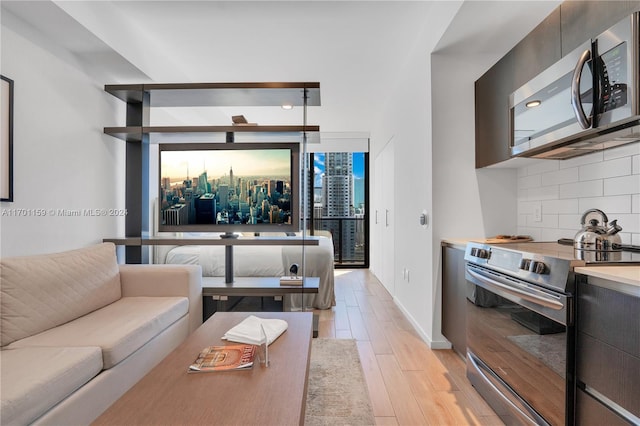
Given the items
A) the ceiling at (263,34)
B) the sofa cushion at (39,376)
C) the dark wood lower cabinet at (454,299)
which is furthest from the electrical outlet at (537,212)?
the sofa cushion at (39,376)

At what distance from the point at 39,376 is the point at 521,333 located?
212 centimetres

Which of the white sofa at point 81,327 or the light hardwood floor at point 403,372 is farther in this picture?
the light hardwood floor at point 403,372

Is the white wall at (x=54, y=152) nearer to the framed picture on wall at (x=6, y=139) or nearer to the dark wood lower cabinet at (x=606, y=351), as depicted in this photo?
the framed picture on wall at (x=6, y=139)

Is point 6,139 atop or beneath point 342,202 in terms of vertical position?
atop

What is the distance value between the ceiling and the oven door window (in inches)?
71.8

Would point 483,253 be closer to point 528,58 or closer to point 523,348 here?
point 523,348

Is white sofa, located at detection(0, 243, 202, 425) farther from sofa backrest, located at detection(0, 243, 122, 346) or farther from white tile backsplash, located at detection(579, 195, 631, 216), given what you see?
white tile backsplash, located at detection(579, 195, 631, 216)

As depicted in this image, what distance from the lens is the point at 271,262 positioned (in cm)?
360

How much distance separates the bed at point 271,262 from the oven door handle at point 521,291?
1.93 m

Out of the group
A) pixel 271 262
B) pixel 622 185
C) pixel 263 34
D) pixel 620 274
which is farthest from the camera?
pixel 271 262

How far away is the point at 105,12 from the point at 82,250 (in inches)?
71.1

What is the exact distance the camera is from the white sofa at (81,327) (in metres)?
1.30

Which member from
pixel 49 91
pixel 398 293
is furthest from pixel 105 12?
pixel 398 293

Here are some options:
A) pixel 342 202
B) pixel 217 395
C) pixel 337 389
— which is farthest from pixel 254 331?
pixel 342 202
